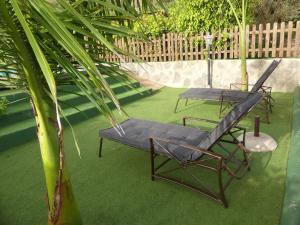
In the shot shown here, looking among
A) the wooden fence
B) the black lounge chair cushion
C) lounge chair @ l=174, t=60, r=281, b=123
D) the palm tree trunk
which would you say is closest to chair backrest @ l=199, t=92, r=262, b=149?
the black lounge chair cushion

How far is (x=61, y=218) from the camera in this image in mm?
1917

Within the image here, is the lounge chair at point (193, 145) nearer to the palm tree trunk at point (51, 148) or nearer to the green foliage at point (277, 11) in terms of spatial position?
the palm tree trunk at point (51, 148)

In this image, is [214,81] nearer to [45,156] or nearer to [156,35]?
[156,35]

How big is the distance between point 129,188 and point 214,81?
6216mm

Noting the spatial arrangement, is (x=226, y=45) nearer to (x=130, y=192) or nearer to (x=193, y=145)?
(x=193, y=145)

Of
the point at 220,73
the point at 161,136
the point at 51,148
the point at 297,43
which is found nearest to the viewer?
the point at 51,148

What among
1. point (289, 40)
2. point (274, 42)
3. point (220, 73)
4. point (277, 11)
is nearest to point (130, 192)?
point (220, 73)

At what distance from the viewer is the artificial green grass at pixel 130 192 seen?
9.19 ft

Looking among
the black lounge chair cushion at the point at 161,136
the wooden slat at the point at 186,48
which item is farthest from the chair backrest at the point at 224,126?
the wooden slat at the point at 186,48

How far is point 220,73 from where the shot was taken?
8.55 meters

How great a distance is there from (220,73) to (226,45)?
3.32 feet

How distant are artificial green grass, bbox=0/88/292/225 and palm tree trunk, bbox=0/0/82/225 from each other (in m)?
1.02

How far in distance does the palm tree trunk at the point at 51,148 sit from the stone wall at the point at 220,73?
5.95 metres

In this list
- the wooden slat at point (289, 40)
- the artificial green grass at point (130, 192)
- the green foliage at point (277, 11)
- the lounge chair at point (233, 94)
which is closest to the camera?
the artificial green grass at point (130, 192)
